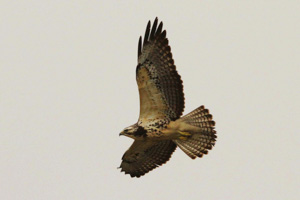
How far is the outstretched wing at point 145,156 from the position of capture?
14.5 meters

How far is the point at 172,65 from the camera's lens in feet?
42.7

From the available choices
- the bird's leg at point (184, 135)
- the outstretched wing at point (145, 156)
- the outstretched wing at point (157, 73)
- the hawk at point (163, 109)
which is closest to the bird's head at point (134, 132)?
the hawk at point (163, 109)

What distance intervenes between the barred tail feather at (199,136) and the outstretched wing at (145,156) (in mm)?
479

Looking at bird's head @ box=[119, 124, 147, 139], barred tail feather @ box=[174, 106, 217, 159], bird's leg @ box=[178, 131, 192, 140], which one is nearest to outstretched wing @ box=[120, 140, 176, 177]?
barred tail feather @ box=[174, 106, 217, 159]

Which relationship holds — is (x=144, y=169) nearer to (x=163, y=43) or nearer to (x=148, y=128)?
(x=148, y=128)

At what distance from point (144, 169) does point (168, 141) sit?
93 cm

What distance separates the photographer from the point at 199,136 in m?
13.8

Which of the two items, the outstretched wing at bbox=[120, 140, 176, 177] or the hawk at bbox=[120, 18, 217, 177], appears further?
the outstretched wing at bbox=[120, 140, 176, 177]

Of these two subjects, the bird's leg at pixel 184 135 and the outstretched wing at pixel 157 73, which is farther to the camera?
the bird's leg at pixel 184 135

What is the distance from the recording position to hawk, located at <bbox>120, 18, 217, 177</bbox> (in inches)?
513

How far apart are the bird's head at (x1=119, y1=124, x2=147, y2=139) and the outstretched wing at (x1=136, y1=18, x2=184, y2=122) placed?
0.55 meters

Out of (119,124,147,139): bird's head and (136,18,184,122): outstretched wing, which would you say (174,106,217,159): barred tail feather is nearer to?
(136,18,184,122): outstretched wing

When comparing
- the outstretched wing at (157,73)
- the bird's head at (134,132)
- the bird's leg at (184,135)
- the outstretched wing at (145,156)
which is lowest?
the outstretched wing at (145,156)

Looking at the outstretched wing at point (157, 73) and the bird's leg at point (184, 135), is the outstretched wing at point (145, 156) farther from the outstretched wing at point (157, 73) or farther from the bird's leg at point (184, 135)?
the outstretched wing at point (157, 73)
